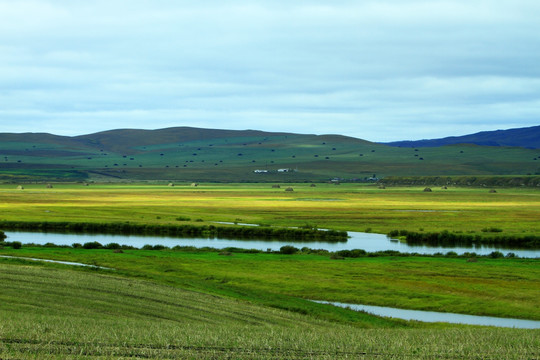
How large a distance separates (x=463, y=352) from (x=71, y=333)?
29.5ft

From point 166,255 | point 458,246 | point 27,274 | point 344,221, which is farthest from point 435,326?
point 344,221

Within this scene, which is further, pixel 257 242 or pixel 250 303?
pixel 257 242

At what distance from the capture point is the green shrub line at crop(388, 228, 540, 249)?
53625 mm

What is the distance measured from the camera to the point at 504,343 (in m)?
16.5

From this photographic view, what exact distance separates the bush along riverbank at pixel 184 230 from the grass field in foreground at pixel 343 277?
611 inches

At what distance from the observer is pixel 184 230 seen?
211ft

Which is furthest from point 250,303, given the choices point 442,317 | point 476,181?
point 476,181

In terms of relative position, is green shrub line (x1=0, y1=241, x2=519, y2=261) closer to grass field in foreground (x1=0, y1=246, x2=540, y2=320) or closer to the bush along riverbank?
grass field in foreground (x1=0, y1=246, x2=540, y2=320)

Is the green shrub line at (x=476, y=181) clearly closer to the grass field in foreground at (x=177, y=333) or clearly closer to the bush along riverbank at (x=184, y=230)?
the bush along riverbank at (x=184, y=230)

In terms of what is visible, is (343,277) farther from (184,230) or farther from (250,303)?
(184,230)

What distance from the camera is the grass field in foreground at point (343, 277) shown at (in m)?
28.7

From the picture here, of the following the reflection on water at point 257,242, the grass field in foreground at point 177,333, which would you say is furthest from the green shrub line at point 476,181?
the grass field in foreground at point 177,333

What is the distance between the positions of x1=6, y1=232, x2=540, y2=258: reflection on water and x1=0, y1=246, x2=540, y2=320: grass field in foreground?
760cm

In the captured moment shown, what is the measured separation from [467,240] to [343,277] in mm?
24196
